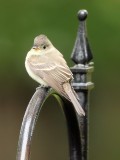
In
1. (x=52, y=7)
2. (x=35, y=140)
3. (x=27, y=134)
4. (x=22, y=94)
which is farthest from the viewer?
(x=35, y=140)

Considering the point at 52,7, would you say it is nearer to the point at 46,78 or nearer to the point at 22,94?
the point at 22,94

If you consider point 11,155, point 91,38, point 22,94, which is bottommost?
point 11,155

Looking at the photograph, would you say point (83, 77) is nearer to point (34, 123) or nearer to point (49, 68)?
point (34, 123)

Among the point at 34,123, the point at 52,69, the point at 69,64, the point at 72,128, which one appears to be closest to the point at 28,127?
the point at 34,123

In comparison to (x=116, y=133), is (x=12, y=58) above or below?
above

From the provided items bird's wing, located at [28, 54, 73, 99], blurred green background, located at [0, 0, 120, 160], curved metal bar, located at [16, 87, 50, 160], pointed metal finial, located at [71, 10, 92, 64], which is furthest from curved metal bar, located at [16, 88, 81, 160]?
blurred green background, located at [0, 0, 120, 160]

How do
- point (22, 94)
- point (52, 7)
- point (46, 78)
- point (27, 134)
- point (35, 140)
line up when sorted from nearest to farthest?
point (27, 134)
point (46, 78)
point (52, 7)
point (22, 94)
point (35, 140)

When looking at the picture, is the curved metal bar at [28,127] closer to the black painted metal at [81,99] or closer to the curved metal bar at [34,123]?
the curved metal bar at [34,123]

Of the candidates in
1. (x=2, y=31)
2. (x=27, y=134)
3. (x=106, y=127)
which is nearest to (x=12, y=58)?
(x=2, y=31)

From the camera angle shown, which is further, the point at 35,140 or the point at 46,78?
the point at 35,140
